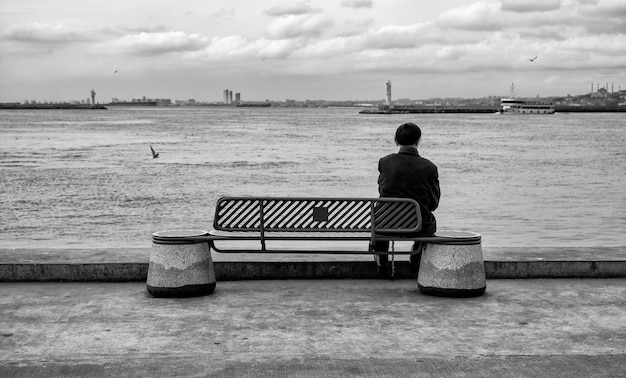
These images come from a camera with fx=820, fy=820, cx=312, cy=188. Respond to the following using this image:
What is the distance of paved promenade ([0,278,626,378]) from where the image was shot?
17.1 feet

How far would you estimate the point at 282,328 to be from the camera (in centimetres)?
611

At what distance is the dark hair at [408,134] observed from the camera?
7.55 m

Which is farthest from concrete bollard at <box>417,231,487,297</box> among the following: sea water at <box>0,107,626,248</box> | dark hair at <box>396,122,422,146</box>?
sea water at <box>0,107,626,248</box>

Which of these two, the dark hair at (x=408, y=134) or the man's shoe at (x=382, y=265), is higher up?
the dark hair at (x=408, y=134)

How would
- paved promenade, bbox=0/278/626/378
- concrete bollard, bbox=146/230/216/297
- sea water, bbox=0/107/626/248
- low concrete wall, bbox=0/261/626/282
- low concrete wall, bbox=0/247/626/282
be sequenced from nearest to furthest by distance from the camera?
paved promenade, bbox=0/278/626/378
concrete bollard, bbox=146/230/216/297
low concrete wall, bbox=0/247/626/282
low concrete wall, bbox=0/261/626/282
sea water, bbox=0/107/626/248

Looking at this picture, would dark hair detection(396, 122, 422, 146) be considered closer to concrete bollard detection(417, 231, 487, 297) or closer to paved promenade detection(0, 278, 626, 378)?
concrete bollard detection(417, 231, 487, 297)

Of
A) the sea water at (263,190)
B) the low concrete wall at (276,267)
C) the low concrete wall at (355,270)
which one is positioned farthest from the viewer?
the sea water at (263,190)

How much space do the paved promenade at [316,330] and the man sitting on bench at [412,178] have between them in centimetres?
71

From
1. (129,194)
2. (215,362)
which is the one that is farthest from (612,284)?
(129,194)

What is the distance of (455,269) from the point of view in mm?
7145

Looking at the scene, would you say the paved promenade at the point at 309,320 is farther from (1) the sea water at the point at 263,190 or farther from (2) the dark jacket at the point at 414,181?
(1) the sea water at the point at 263,190

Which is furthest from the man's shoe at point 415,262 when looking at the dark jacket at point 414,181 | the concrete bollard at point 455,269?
the concrete bollard at point 455,269

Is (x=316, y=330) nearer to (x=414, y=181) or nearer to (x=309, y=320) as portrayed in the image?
(x=309, y=320)

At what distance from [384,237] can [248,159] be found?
4199 cm
